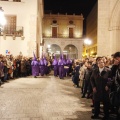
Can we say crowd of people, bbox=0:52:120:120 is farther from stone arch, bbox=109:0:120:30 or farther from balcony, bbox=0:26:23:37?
balcony, bbox=0:26:23:37

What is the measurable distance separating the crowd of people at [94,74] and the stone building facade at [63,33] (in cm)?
3224

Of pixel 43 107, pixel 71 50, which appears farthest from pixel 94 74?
pixel 71 50

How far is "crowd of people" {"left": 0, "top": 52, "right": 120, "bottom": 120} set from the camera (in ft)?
22.8

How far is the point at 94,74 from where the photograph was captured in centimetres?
734

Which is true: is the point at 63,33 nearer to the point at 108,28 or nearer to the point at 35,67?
the point at 35,67

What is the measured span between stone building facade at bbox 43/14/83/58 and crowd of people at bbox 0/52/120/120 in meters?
32.2

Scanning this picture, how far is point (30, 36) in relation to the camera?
27859mm

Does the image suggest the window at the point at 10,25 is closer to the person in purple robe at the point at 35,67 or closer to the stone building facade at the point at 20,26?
the stone building facade at the point at 20,26

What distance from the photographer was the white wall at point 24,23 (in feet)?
90.4

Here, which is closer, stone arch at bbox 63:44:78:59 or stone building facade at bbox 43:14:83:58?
stone building facade at bbox 43:14:83:58

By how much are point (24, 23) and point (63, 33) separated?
2998 cm

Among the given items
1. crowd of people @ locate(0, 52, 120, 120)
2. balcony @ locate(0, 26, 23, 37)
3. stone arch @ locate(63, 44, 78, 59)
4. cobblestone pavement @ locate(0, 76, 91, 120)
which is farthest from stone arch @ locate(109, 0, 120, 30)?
stone arch @ locate(63, 44, 78, 59)

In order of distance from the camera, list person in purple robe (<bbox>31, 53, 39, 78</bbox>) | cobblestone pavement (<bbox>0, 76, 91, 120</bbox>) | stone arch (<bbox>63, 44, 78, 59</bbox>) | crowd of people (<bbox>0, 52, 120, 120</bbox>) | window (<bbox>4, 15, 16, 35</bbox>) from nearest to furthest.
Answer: crowd of people (<bbox>0, 52, 120, 120</bbox>) → cobblestone pavement (<bbox>0, 76, 91, 120</bbox>) → person in purple robe (<bbox>31, 53, 39, 78</bbox>) → window (<bbox>4, 15, 16, 35</bbox>) → stone arch (<bbox>63, 44, 78, 59</bbox>)

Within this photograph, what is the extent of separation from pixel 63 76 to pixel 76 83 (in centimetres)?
646
